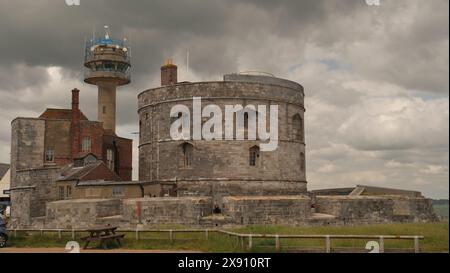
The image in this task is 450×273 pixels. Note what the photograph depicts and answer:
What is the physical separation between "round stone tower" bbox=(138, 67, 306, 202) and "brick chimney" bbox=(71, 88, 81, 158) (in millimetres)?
6688

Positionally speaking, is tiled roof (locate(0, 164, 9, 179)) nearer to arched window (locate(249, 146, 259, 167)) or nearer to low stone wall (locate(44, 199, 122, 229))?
low stone wall (locate(44, 199, 122, 229))

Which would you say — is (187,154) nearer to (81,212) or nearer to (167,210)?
(167,210)

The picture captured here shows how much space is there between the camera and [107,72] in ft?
165

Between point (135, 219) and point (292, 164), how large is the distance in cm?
1135

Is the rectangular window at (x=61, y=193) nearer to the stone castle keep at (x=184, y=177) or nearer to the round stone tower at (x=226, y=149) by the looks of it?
the stone castle keep at (x=184, y=177)

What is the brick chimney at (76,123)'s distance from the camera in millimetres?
40188

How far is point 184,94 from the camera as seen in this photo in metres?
34.3

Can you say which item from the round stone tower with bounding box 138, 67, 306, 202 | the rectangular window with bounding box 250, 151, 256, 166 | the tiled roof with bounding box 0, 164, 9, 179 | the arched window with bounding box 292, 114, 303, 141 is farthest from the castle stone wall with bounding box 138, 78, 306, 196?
the tiled roof with bounding box 0, 164, 9, 179

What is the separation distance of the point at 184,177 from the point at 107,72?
2028cm

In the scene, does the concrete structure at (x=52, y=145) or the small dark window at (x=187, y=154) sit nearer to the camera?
the small dark window at (x=187, y=154)

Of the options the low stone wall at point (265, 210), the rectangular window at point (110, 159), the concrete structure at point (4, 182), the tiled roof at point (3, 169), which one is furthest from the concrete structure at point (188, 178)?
the tiled roof at point (3, 169)

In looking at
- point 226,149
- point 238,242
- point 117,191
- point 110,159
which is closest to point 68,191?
point 117,191

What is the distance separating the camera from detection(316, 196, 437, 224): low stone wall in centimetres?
3030
